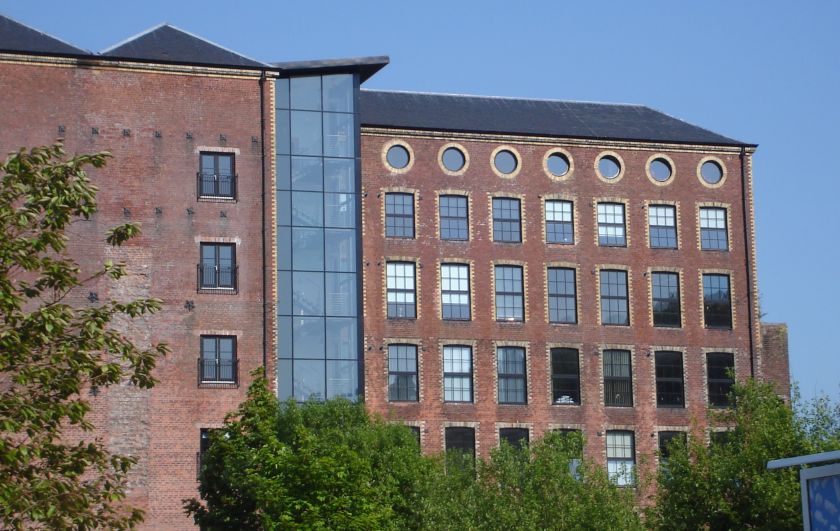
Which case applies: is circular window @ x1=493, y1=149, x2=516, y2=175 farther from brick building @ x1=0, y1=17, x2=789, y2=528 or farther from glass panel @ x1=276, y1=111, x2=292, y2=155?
glass panel @ x1=276, y1=111, x2=292, y2=155

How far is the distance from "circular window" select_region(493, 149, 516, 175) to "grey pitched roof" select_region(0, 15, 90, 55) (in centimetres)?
1574

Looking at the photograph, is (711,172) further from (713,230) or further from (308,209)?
(308,209)

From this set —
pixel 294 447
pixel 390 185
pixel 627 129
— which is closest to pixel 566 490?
pixel 294 447

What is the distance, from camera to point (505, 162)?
178 ft

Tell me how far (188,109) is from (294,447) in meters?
14.5

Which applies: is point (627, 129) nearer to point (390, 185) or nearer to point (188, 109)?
point (390, 185)

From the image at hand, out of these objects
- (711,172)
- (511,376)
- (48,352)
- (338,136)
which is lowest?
(48,352)

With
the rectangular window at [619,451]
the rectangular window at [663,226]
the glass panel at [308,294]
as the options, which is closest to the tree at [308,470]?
the glass panel at [308,294]

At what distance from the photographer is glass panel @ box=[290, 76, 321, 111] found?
4962 centimetres

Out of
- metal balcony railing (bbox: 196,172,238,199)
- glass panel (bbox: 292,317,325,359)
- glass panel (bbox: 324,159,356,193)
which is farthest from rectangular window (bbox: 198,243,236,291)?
glass panel (bbox: 324,159,356,193)

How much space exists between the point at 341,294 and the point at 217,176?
5814mm

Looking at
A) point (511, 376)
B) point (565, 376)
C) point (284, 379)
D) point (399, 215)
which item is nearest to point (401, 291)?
point (399, 215)

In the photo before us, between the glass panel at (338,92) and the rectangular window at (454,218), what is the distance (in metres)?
5.58

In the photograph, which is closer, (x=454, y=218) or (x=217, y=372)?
(x=217, y=372)
